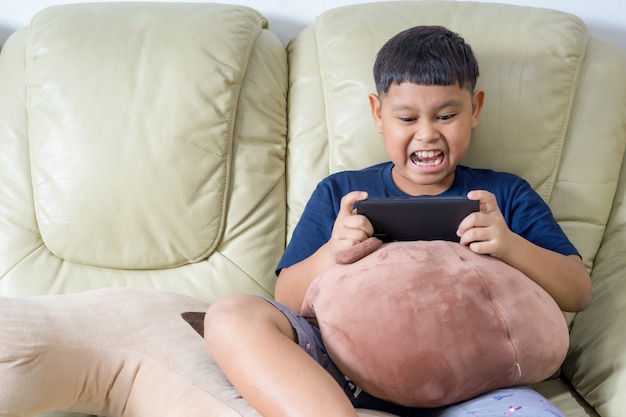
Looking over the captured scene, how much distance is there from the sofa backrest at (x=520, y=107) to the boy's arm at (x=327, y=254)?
25 cm

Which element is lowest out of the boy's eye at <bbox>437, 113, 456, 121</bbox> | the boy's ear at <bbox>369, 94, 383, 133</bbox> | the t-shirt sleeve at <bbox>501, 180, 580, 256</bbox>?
the t-shirt sleeve at <bbox>501, 180, 580, 256</bbox>

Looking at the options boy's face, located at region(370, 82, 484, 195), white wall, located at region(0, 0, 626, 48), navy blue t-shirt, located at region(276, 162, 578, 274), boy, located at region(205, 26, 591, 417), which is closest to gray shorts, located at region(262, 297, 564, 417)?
boy, located at region(205, 26, 591, 417)

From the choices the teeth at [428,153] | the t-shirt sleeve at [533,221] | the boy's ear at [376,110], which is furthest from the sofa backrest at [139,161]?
the t-shirt sleeve at [533,221]

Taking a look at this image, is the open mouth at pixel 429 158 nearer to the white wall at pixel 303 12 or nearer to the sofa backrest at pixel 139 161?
the sofa backrest at pixel 139 161

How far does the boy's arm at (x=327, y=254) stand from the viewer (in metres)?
1.13

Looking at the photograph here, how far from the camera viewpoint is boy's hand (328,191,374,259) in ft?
3.69

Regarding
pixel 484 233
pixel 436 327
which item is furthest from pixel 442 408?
pixel 484 233

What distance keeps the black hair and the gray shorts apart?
45 centimetres

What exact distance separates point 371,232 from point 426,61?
330mm

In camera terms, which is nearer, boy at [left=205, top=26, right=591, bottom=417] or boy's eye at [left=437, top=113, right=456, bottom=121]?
boy at [left=205, top=26, right=591, bottom=417]

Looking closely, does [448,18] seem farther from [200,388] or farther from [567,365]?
[200,388]

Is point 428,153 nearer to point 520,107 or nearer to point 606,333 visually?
point 520,107

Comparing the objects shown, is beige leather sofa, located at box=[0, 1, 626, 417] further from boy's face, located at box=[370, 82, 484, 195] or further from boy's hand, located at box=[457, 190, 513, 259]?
boy's hand, located at box=[457, 190, 513, 259]

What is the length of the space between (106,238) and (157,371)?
1.40 ft
